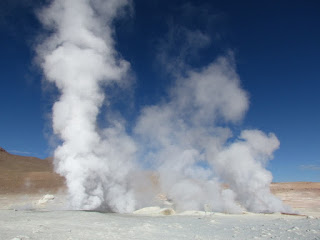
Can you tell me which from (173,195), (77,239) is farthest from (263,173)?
(77,239)

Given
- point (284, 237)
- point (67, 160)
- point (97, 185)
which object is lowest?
point (284, 237)

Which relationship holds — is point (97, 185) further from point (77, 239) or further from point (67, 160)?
point (77, 239)

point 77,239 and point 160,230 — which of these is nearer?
point 77,239

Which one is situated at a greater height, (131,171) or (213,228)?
(131,171)

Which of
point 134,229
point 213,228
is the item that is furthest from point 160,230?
point 213,228

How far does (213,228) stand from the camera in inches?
490

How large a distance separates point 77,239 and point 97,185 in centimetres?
1196

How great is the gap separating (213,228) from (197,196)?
481 inches

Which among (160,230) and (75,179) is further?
(75,179)

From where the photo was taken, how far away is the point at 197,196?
2445 cm

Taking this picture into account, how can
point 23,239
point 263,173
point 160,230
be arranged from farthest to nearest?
1. point 263,173
2. point 160,230
3. point 23,239

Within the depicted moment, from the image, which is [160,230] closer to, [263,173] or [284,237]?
[284,237]

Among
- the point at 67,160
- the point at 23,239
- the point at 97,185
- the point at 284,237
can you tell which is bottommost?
the point at 23,239

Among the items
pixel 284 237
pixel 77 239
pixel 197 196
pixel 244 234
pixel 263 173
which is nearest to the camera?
pixel 77 239
